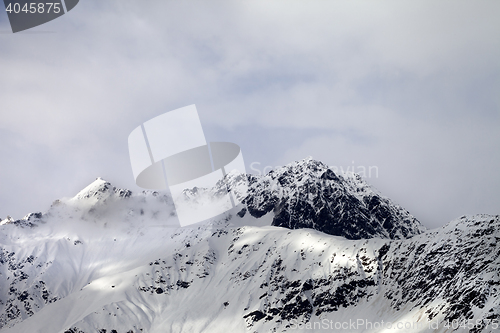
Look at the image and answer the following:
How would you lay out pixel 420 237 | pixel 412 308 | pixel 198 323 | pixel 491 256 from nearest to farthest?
pixel 491 256 → pixel 412 308 → pixel 420 237 → pixel 198 323

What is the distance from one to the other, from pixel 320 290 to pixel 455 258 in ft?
216

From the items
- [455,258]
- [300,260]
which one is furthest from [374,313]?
[300,260]

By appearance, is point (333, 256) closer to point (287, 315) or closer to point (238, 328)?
point (287, 315)

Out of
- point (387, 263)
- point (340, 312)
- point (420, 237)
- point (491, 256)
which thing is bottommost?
point (340, 312)

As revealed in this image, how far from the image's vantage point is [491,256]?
379 ft

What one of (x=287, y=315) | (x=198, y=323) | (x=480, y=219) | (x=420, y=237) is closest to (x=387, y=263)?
(x=420, y=237)

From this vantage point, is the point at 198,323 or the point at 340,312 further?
the point at 198,323

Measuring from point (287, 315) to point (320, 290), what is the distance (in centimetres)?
1938

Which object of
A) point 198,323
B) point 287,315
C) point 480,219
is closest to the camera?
point 480,219

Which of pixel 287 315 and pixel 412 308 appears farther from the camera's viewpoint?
pixel 287 315

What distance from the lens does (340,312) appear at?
518 feet

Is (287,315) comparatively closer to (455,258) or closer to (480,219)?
(455,258)

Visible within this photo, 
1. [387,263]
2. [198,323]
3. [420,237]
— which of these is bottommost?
[198,323]

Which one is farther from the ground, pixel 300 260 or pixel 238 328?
pixel 300 260
